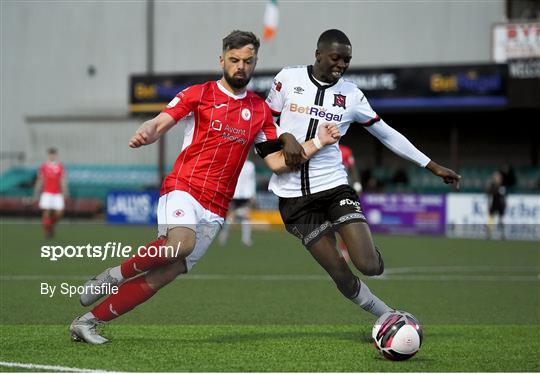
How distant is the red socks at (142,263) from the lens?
27.1 feet

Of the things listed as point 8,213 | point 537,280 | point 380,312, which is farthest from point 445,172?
point 8,213

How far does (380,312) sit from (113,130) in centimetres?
3735

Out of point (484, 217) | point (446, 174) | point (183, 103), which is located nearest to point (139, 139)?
point (183, 103)

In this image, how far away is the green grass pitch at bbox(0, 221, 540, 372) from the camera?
8.02m

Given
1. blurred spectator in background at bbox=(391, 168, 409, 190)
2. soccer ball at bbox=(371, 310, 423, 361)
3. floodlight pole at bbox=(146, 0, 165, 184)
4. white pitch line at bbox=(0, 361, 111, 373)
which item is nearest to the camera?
white pitch line at bbox=(0, 361, 111, 373)

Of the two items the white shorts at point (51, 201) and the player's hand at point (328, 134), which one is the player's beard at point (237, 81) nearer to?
the player's hand at point (328, 134)

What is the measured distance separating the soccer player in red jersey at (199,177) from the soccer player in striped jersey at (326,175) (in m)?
0.41

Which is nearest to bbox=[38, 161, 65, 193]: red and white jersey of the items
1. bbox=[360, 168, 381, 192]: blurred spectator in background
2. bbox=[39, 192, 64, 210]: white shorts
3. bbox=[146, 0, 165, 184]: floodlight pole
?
bbox=[39, 192, 64, 210]: white shorts

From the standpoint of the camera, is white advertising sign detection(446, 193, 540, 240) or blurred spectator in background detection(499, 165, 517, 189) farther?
blurred spectator in background detection(499, 165, 517, 189)

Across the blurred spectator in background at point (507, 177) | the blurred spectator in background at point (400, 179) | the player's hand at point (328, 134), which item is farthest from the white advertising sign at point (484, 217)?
the player's hand at point (328, 134)

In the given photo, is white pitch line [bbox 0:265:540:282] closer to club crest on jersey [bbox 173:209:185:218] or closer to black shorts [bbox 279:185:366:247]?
black shorts [bbox 279:185:366:247]

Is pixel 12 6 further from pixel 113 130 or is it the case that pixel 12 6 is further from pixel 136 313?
pixel 136 313

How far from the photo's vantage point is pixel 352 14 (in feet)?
134

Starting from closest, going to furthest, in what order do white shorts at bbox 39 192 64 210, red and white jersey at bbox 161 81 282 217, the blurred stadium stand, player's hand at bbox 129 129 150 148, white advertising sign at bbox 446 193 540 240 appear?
player's hand at bbox 129 129 150 148 → red and white jersey at bbox 161 81 282 217 → white shorts at bbox 39 192 64 210 → white advertising sign at bbox 446 193 540 240 → the blurred stadium stand
